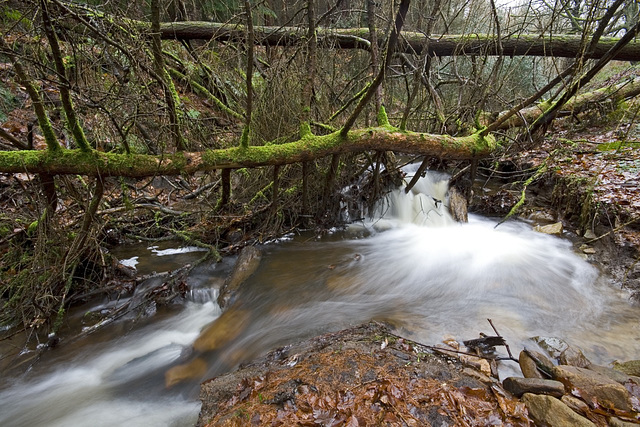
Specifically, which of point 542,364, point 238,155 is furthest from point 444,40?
point 542,364

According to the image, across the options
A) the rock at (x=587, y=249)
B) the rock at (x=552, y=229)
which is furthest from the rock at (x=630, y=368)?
the rock at (x=552, y=229)

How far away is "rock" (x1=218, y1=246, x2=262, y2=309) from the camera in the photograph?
163 inches

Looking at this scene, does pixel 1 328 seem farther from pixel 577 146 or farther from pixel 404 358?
pixel 577 146

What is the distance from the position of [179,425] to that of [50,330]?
199 centimetres

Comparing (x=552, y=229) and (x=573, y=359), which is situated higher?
(x=552, y=229)

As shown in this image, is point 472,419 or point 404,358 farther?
point 404,358

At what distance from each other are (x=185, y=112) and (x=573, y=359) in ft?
14.3

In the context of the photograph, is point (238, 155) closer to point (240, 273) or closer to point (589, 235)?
point (240, 273)

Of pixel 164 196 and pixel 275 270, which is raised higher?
pixel 164 196

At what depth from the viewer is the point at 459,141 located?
4.25m

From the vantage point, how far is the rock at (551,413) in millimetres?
1817

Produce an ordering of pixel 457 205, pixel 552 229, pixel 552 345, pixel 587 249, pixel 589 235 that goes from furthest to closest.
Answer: pixel 457 205
pixel 552 229
pixel 589 235
pixel 587 249
pixel 552 345

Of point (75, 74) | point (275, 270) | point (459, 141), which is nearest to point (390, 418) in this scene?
point (275, 270)

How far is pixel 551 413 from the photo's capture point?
1.89m
